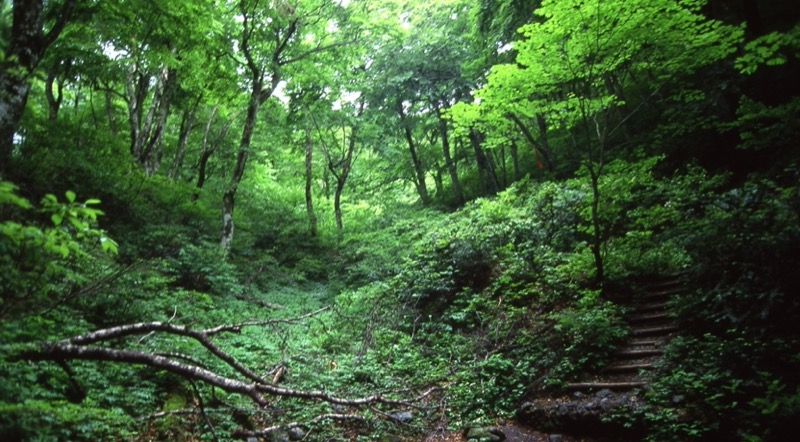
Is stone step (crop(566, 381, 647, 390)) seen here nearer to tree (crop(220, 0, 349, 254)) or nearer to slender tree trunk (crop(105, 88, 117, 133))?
tree (crop(220, 0, 349, 254))

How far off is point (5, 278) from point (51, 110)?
12334mm

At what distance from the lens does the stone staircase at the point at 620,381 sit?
5.46 meters

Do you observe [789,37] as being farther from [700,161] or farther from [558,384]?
[558,384]

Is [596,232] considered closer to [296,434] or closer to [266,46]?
[296,434]

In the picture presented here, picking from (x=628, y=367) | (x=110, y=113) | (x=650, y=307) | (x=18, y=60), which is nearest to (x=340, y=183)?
(x=110, y=113)

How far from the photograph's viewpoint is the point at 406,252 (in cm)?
1295

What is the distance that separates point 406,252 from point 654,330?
7.56 m

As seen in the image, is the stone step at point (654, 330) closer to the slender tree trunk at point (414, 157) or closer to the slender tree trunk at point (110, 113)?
the slender tree trunk at point (414, 157)

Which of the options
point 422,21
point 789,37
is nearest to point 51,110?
point 422,21

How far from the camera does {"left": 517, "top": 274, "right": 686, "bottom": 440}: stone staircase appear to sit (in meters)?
5.46

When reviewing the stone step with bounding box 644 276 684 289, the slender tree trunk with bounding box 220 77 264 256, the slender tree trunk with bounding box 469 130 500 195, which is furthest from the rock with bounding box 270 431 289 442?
the slender tree trunk with bounding box 469 130 500 195

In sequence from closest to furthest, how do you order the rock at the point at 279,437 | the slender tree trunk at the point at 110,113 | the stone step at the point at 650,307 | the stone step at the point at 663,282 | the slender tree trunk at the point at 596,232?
the rock at the point at 279,437, the stone step at the point at 650,307, the stone step at the point at 663,282, the slender tree trunk at the point at 596,232, the slender tree trunk at the point at 110,113

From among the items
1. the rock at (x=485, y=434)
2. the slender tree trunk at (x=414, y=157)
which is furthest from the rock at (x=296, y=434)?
the slender tree trunk at (x=414, y=157)

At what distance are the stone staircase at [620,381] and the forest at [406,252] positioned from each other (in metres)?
0.05
